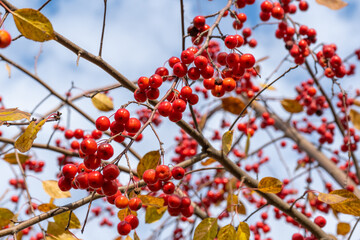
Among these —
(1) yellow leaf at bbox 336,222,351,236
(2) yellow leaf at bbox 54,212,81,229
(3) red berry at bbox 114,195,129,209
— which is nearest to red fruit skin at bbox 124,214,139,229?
(3) red berry at bbox 114,195,129,209

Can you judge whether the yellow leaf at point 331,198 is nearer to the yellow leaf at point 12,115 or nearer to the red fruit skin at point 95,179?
the red fruit skin at point 95,179

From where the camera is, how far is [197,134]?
2.04 meters

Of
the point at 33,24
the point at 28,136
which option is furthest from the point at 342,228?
the point at 33,24

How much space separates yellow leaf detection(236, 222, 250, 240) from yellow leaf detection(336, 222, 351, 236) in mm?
1273

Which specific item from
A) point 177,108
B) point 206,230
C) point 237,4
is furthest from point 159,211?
point 237,4

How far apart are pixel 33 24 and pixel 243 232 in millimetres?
1365

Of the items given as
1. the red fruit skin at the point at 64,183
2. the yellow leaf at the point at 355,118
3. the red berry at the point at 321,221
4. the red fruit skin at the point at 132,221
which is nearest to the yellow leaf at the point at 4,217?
the red fruit skin at the point at 64,183

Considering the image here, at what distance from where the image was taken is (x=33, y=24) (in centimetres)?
129

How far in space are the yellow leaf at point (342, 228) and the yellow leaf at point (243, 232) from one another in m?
1.27

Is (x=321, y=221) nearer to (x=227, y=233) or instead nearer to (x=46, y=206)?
(x=227, y=233)

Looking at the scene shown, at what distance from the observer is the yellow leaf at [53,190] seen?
2.23 m

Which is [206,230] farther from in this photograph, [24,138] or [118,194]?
[24,138]

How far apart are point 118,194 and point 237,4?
5.69 ft

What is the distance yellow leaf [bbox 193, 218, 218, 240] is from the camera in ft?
5.77
